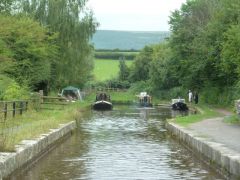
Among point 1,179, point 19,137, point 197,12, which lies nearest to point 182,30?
point 197,12

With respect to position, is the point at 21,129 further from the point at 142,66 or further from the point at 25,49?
the point at 142,66

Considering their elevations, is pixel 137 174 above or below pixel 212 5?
below

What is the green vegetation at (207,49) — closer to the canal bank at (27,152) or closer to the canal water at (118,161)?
the canal water at (118,161)

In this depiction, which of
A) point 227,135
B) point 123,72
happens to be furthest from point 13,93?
point 123,72

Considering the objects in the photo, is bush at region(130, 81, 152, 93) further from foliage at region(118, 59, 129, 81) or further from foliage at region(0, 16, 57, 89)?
foliage at region(0, 16, 57, 89)

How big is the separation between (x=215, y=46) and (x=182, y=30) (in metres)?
10.1

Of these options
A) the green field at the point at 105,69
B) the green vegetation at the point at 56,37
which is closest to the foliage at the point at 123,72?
the green field at the point at 105,69

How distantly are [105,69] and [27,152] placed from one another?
451ft

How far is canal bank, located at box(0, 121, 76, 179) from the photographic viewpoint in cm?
1444

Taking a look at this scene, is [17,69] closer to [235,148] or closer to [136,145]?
[136,145]

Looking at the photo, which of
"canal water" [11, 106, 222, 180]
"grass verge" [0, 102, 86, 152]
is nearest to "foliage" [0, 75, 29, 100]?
"grass verge" [0, 102, 86, 152]

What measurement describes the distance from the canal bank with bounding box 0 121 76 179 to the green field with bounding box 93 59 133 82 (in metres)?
114

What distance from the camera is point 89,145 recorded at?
23531 mm

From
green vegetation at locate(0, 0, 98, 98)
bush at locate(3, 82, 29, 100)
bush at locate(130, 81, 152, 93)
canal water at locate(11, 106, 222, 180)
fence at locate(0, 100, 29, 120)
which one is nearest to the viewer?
canal water at locate(11, 106, 222, 180)
